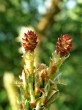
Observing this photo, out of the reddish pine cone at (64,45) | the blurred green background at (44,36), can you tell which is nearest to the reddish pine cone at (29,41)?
the reddish pine cone at (64,45)

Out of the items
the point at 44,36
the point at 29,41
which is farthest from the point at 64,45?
the point at 44,36

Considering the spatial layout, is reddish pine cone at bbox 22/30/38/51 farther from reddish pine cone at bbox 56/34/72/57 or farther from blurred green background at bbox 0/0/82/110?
blurred green background at bbox 0/0/82/110

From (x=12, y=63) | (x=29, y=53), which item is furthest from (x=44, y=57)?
(x=29, y=53)

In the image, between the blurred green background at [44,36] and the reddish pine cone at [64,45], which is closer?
the reddish pine cone at [64,45]

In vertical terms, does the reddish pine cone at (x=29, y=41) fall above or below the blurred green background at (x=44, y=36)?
below

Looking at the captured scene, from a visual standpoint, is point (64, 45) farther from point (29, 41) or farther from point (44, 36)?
point (44, 36)

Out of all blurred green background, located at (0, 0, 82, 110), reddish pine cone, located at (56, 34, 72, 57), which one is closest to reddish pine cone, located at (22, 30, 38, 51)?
reddish pine cone, located at (56, 34, 72, 57)

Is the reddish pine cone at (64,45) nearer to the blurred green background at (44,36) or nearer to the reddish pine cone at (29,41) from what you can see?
the reddish pine cone at (29,41)

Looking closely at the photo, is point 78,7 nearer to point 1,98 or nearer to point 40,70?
point 1,98
